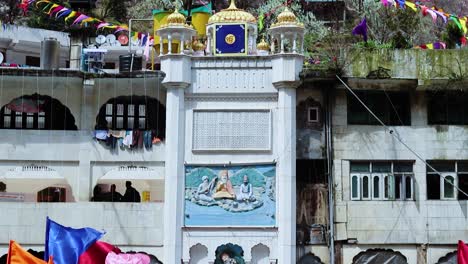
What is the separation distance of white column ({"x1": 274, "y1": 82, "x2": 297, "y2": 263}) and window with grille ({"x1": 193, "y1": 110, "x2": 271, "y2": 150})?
556mm

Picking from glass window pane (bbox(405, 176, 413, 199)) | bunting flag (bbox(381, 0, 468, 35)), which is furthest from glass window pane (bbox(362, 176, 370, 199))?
bunting flag (bbox(381, 0, 468, 35))

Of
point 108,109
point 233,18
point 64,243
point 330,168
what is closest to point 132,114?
point 108,109

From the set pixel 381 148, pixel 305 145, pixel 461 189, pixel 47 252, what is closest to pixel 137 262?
pixel 47 252

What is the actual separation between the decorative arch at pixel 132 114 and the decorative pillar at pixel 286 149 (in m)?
4.73

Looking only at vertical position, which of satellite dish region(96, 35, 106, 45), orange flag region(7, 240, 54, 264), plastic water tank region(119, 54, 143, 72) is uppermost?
satellite dish region(96, 35, 106, 45)

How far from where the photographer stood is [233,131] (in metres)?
26.7

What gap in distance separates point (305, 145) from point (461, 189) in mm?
5486

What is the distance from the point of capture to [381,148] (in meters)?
27.2

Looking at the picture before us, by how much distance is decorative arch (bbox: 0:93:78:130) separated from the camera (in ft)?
95.1

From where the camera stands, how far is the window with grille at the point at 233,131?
26.6 meters

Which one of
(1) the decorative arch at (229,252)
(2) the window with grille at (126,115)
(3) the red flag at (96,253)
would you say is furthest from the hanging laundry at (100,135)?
(1) the decorative arch at (229,252)

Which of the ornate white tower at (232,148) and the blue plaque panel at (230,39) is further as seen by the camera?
the blue plaque panel at (230,39)

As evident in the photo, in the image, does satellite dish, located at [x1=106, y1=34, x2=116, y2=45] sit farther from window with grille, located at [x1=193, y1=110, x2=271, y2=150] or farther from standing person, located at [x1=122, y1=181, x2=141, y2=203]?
window with grille, located at [x1=193, y1=110, x2=271, y2=150]

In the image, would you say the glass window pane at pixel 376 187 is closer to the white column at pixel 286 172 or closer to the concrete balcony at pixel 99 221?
the white column at pixel 286 172
